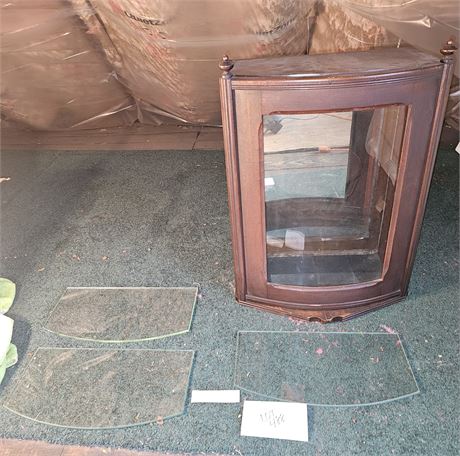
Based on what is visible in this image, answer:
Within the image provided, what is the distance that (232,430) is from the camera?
78 cm

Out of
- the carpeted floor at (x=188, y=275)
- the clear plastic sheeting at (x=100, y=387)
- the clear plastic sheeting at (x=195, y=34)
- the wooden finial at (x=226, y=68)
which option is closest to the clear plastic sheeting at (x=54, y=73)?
the clear plastic sheeting at (x=195, y=34)

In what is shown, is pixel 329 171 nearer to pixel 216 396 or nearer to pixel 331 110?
pixel 331 110

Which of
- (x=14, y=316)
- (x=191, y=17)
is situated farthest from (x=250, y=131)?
(x=14, y=316)

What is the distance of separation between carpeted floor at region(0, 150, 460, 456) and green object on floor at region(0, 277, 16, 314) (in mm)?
21

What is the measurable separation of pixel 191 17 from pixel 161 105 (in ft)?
2.50

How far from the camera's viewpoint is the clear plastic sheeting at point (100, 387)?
829mm

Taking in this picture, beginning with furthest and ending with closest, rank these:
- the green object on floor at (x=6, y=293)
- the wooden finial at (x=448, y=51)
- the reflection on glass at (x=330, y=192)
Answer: the green object on floor at (x=6, y=293) < the reflection on glass at (x=330, y=192) < the wooden finial at (x=448, y=51)

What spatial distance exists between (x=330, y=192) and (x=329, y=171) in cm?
6

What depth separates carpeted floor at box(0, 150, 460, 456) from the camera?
2.55 feet

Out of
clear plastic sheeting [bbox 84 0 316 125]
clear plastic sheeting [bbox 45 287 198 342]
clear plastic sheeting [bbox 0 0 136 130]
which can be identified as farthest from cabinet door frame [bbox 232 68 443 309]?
clear plastic sheeting [bbox 0 0 136 130]

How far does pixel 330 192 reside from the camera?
964 mm

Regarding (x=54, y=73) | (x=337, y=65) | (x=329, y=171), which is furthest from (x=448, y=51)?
(x=54, y=73)

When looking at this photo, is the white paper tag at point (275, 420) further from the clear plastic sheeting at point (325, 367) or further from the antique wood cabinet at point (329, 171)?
the antique wood cabinet at point (329, 171)

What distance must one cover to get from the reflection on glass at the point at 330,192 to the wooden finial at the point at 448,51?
0.10 meters
